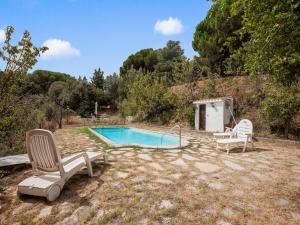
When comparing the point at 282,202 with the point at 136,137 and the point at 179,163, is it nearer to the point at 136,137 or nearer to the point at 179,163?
the point at 179,163

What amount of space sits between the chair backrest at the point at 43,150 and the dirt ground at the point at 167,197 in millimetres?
466

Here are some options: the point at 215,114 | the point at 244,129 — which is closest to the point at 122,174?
the point at 244,129

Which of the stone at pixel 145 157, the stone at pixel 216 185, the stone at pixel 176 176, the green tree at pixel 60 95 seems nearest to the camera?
the stone at pixel 216 185

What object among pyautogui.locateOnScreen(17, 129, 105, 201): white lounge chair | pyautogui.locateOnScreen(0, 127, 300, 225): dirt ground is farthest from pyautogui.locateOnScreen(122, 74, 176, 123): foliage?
pyautogui.locateOnScreen(17, 129, 105, 201): white lounge chair

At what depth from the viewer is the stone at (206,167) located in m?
4.55

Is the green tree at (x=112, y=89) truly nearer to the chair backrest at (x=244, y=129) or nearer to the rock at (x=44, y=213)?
the chair backrest at (x=244, y=129)

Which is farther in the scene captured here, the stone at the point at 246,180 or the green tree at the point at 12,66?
the green tree at the point at 12,66

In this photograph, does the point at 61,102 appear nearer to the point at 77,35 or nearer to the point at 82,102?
the point at 82,102

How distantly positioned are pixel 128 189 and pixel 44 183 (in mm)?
1241

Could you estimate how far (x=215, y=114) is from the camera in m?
12.0

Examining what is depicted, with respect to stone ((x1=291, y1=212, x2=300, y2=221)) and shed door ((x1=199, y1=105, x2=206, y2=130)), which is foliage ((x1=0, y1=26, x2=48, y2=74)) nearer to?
stone ((x1=291, y1=212, x2=300, y2=221))

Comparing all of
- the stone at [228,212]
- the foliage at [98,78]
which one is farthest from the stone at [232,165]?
the foliage at [98,78]

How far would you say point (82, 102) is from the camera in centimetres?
2509

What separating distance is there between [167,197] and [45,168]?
1.94 metres
